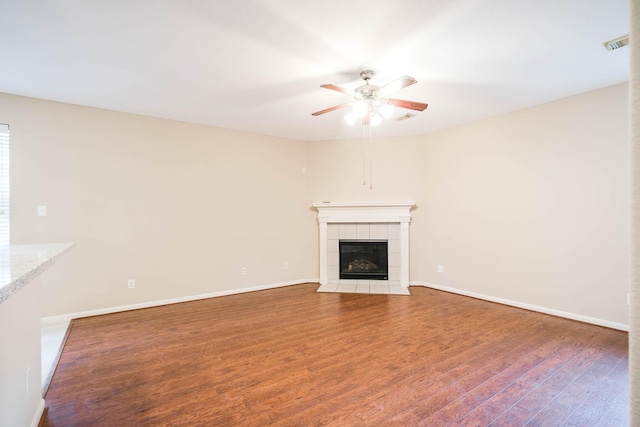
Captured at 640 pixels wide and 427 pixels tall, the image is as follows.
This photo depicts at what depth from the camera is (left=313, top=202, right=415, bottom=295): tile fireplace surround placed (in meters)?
4.98

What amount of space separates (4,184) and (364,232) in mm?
4654

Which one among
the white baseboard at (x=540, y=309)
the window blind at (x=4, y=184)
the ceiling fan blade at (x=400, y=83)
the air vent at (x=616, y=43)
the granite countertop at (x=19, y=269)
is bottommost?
the white baseboard at (x=540, y=309)

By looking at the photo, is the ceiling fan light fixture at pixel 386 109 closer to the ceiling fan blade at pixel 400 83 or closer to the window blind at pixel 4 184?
the ceiling fan blade at pixel 400 83

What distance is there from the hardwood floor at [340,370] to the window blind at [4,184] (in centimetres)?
123

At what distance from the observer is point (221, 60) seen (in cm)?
254

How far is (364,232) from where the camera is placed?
16.9ft

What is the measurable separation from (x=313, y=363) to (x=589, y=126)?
3826mm

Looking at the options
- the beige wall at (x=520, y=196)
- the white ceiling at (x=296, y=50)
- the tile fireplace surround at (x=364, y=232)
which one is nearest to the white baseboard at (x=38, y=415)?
the white ceiling at (x=296, y=50)

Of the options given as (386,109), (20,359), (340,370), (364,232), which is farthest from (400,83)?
(364,232)

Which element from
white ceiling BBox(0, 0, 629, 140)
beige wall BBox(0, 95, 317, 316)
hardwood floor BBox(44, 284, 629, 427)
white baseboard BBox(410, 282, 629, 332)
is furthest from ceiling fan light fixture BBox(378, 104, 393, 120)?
white baseboard BBox(410, 282, 629, 332)

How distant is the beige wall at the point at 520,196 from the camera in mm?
3162

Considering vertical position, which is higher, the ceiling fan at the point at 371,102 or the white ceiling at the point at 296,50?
the white ceiling at the point at 296,50

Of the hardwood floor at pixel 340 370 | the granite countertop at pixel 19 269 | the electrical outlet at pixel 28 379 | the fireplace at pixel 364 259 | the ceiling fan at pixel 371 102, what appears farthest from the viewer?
the fireplace at pixel 364 259

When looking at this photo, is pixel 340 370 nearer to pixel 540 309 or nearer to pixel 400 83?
pixel 400 83
